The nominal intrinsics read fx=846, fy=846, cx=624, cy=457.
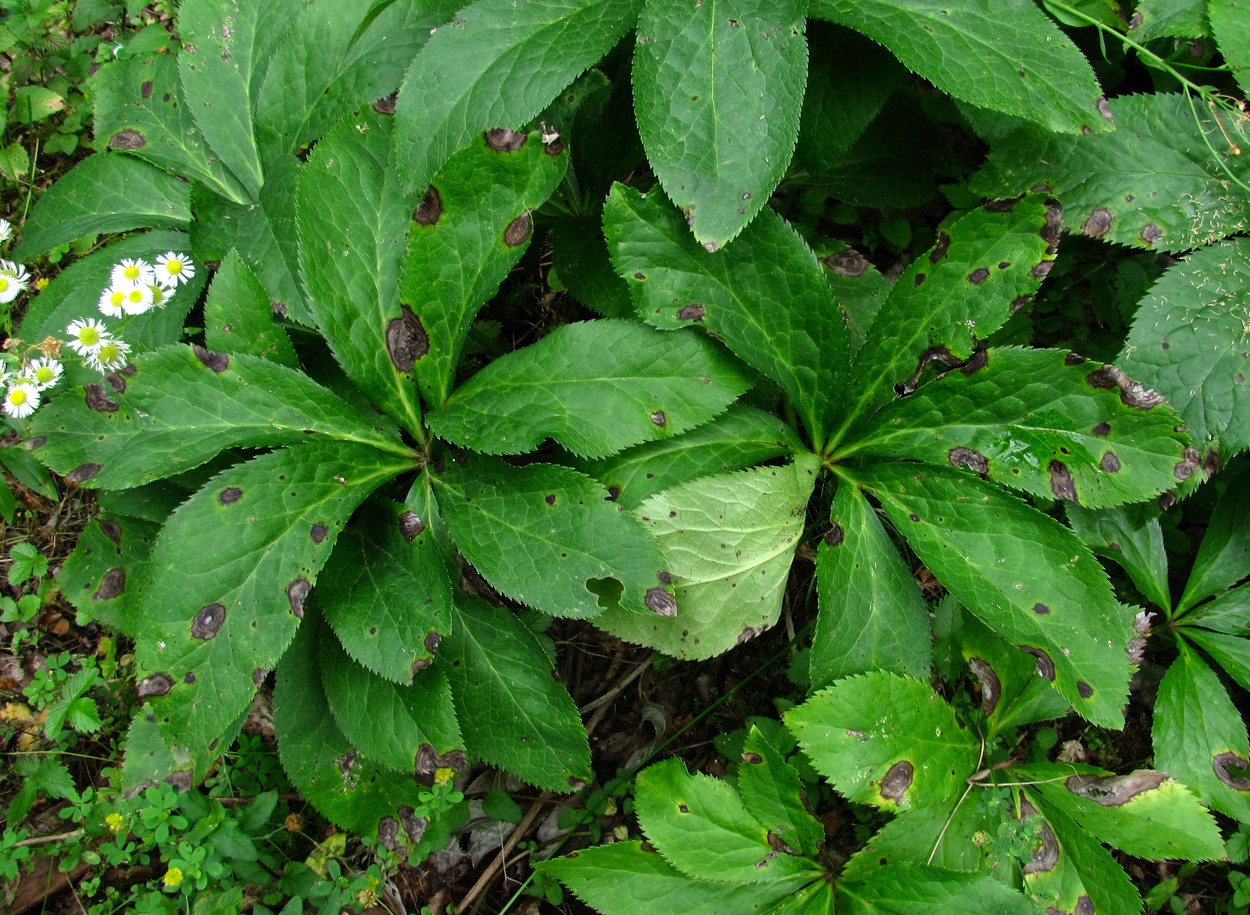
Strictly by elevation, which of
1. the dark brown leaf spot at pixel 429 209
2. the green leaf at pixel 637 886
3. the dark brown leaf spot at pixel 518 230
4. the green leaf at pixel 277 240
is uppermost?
the dark brown leaf spot at pixel 429 209

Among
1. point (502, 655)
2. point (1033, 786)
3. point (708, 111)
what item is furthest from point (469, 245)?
point (1033, 786)

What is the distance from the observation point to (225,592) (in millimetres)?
1869

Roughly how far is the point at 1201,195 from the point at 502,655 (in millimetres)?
2136

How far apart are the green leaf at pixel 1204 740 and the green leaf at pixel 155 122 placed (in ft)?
9.79

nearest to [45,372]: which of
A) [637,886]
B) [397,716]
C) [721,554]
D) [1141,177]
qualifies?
[397,716]

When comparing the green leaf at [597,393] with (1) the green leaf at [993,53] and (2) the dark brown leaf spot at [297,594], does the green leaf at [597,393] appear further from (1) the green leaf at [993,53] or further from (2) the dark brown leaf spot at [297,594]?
(1) the green leaf at [993,53]

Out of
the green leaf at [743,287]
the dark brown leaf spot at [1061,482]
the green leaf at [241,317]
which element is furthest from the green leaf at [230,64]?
the dark brown leaf spot at [1061,482]

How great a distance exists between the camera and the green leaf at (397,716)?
2.05m

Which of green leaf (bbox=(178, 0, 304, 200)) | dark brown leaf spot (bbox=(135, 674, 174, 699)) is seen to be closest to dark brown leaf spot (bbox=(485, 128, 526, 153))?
green leaf (bbox=(178, 0, 304, 200))

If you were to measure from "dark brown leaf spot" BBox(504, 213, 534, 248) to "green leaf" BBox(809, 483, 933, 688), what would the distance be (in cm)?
105

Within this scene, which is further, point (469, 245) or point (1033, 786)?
point (1033, 786)

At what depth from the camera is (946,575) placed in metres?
2.04

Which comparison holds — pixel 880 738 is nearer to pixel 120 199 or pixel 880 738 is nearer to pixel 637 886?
pixel 637 886

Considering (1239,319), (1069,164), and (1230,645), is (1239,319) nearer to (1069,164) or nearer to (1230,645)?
(1069,164)
